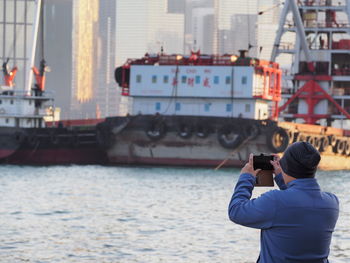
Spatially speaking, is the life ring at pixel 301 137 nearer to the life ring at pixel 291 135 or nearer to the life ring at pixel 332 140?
the life ring at pixel 291 135

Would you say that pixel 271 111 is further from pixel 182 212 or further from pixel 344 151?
pixel 182 212

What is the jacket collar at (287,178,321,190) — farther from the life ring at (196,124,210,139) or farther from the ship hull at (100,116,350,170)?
the life ring at (196,124,210,139)

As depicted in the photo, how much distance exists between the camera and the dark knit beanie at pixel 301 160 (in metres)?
6.74

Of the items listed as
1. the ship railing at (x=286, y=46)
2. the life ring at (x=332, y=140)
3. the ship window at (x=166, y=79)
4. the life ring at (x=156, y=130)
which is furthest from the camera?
the ship railing at (x=286, y=46)

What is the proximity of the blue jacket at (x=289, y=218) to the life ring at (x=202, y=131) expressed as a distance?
49288 millimetres

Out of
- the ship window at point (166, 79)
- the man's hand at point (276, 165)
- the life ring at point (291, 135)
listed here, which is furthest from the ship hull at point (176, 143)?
the man's hand at point (276, 165)

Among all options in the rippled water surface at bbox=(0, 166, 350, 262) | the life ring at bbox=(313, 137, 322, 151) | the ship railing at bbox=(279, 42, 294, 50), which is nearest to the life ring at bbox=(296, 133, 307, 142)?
the life ring at bbox=(313, 137, 322, 151)

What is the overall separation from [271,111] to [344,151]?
616 centimetres

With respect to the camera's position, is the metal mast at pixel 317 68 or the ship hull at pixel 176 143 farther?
the metal mast at pixel 317 68

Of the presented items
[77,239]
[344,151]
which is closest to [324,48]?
[344,151]

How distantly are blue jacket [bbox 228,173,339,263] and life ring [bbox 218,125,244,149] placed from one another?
4910cm

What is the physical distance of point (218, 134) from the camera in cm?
5631

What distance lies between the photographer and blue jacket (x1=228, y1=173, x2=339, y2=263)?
22.1 ft

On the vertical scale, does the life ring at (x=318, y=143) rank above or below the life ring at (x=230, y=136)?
below
